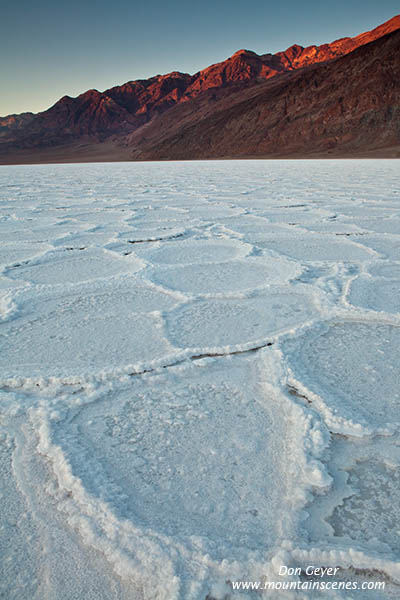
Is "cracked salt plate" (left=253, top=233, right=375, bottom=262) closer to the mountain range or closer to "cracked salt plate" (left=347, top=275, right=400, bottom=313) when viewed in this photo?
"cracked salt plate" (left=347, top=275, right=400, bottom=313)

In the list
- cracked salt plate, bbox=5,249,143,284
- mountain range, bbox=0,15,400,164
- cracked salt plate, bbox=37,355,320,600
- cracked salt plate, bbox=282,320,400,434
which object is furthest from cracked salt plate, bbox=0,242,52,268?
mountain range, bbox=0,15,400,164

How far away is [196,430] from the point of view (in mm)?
989

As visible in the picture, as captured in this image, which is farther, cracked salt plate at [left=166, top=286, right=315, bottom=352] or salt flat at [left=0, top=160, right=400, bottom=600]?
cracked salt plate at [left=166, top=286, right=315, bottom=352]

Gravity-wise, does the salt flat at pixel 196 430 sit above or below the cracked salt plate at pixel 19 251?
above

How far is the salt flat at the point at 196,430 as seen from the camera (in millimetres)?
653

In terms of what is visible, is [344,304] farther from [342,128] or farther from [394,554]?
[342,128]

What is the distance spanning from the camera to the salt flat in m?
0.65

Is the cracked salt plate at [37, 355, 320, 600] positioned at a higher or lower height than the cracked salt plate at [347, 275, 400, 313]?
higher

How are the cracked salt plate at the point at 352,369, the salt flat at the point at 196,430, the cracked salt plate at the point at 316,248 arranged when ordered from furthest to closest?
the cracked salt plate at the point at 316,248
the cracked salt plate at the point at 352,369
the salt flat at the point at 196,430

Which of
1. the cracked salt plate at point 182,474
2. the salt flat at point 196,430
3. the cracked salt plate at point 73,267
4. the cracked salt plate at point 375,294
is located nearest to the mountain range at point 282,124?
the cracked salt plate at point 375,294

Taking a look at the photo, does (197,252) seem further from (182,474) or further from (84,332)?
(182,474)

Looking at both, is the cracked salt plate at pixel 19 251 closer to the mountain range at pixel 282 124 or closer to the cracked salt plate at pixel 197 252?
the cracked salt plate at pixel 197 252

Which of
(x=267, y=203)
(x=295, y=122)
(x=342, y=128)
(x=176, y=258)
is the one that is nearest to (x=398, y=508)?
(x=176, y=258)

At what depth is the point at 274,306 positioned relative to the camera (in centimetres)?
181
